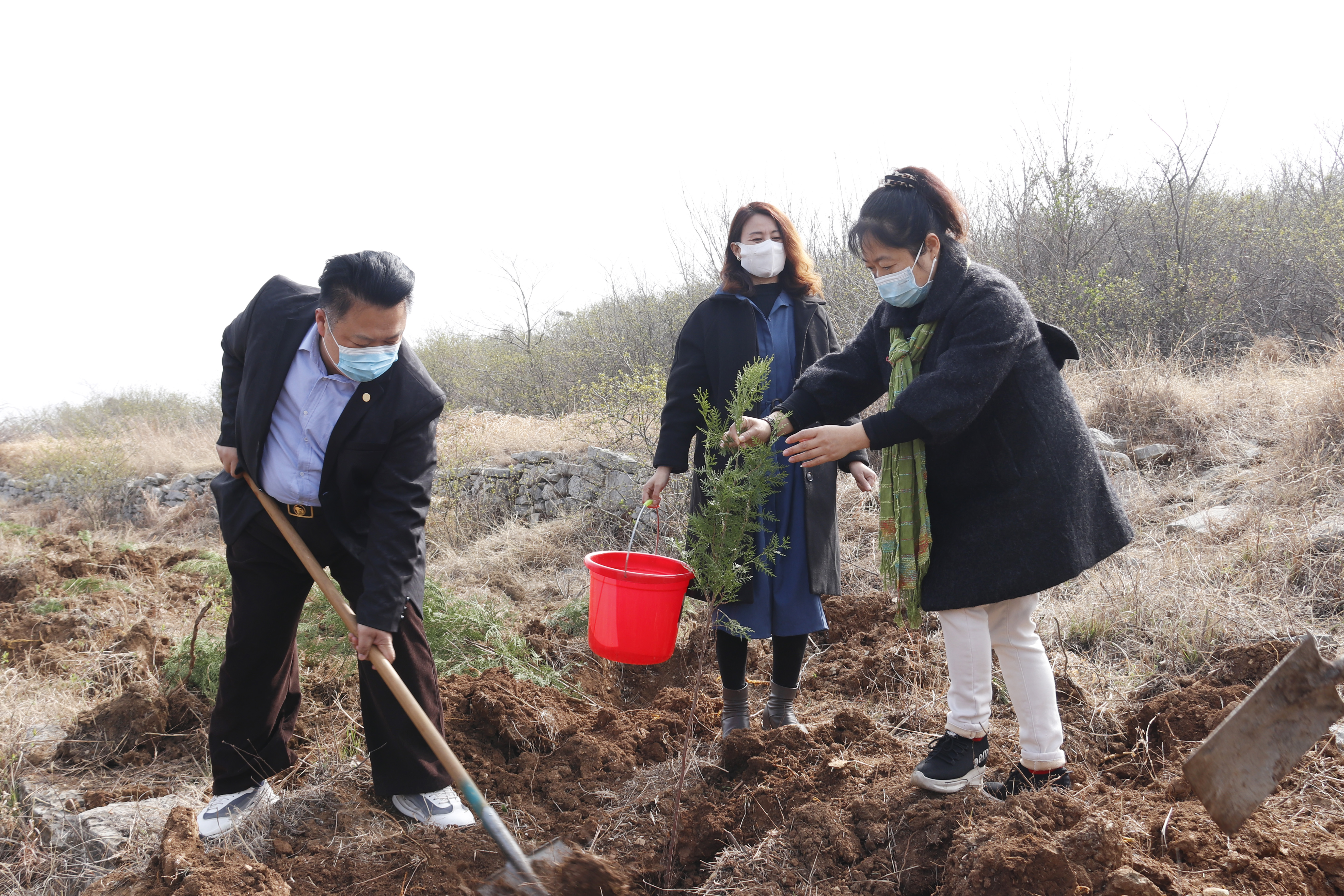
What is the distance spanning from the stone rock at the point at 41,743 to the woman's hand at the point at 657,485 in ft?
8.50

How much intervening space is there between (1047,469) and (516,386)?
13.2 meters

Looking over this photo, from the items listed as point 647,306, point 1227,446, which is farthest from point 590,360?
point 1227,446

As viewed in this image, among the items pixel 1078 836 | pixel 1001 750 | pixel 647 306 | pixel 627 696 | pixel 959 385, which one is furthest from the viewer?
pixel 647 306

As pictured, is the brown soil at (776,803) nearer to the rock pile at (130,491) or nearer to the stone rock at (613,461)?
the stone rock at (613,461)

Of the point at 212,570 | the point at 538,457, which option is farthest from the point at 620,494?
the point at 212,570

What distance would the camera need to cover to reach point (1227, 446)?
620 centimetres

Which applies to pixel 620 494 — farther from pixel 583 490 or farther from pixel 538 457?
pixel 538 457

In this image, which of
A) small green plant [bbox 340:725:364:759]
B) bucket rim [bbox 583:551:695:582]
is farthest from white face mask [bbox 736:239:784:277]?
small green plant [bbox 340:725:364:759]

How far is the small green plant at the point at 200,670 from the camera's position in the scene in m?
3.50

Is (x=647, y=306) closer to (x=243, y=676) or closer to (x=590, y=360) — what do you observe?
(x=590, y=360)

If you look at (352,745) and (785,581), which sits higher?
(785,581)

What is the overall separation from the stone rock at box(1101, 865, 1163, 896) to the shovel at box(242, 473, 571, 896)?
4.20 ft

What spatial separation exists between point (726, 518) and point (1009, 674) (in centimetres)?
89

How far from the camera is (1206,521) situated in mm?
4754
